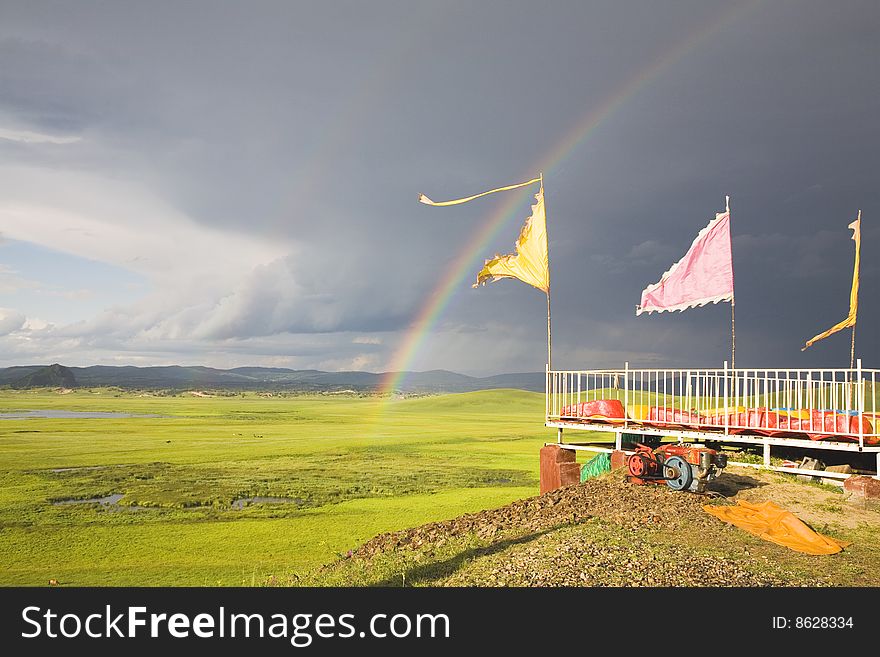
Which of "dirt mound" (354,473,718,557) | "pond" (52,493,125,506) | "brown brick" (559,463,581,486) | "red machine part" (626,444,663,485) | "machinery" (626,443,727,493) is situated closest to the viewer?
"dirt mound" (354,473,718,557)

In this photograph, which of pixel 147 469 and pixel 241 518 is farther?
pixel 147 469

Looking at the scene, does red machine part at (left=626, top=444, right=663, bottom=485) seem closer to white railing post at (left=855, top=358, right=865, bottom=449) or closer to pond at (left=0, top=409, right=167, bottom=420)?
white railing post at (left=855, top=358, right=865, bottom=449)

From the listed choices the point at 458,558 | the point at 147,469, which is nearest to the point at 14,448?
the point at 147,469

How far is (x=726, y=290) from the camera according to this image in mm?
16172

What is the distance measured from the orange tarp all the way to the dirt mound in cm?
48

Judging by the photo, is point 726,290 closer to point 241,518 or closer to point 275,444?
point 241,518

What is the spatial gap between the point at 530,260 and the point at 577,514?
26.6 ft

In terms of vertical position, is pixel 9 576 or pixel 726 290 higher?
pixel 726 290

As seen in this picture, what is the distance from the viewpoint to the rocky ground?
29.8ft

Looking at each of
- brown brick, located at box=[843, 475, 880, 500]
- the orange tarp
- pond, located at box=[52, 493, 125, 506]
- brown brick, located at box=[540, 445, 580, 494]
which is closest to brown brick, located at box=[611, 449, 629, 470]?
brown brick, located at box=[540, 445, 580, 494]

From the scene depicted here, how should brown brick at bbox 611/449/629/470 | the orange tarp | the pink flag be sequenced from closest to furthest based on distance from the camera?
the orange tarp
the pink flag
brown brick at bbox 611/449/629/470

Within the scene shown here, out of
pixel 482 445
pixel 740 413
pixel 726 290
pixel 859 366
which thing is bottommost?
pixel 482 445
